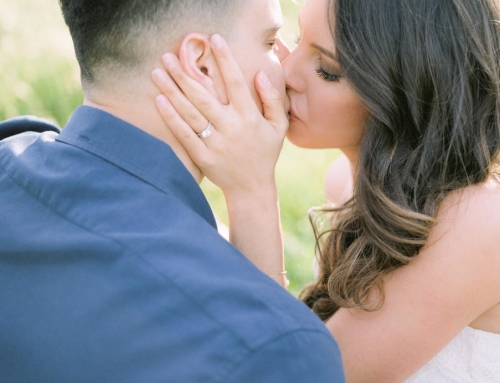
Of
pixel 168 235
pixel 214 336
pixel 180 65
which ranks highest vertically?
pixel 180 65

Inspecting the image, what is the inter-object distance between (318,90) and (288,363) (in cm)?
142

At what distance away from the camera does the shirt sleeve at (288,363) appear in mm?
1678

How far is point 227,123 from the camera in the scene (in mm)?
2309

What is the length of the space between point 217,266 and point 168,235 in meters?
0.17

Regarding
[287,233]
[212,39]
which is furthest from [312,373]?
[287,233]

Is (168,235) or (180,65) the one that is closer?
(168,235)

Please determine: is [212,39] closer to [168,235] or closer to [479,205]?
[168,235]

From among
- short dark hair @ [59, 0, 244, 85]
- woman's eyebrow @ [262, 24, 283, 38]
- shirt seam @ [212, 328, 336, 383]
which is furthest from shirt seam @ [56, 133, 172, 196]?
woman's eyebrow @ [262, 24, 283, 38]

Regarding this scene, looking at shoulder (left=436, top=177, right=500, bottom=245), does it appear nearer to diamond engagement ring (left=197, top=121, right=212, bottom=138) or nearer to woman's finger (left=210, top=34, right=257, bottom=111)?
woman's finger (left=210, top=34, right=257, bottom=111)

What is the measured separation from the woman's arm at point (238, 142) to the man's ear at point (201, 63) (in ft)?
0.08

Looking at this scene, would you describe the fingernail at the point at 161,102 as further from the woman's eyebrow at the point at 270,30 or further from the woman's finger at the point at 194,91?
the woman's eyebrow at the point at 270,30

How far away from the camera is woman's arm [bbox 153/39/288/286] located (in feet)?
7.22

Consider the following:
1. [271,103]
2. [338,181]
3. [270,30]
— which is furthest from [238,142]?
[338,181]

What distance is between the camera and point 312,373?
5.65ft
